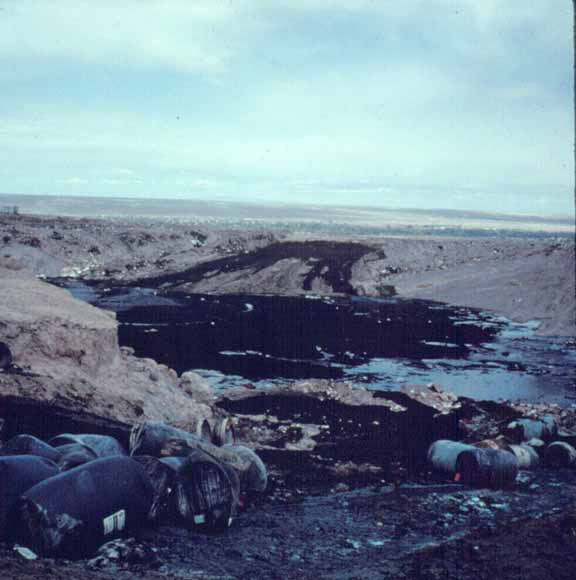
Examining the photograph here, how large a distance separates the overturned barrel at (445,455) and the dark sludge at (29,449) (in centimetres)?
427

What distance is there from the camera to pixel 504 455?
22.9 ft

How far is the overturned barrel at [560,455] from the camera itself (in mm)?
7777

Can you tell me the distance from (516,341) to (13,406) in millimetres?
13685

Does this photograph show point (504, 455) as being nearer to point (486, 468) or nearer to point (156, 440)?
point (486, 468)

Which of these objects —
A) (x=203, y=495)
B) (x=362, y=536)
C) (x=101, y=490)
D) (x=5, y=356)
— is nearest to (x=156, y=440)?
(x=203, y=495)

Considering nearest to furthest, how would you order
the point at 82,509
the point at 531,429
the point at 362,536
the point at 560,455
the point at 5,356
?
the point at 82,509
the point at 362,536
the point at 560,455
the point at 5,356
the point at 531,429

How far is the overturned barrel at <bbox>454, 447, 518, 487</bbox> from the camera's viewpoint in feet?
22.5

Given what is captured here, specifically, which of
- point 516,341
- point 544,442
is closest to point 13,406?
point 544,442

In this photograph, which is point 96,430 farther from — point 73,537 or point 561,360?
point 561,360

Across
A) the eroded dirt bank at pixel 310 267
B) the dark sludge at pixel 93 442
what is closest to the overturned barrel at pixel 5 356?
the dark sludge at pixel 93 442

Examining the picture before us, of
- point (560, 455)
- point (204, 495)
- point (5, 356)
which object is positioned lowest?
point (560, 455)

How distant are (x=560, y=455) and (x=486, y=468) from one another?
157 cm

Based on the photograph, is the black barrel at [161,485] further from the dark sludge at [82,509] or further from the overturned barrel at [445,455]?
the overturned barrel at [445,455]

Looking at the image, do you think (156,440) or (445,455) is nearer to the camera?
(156,440)
